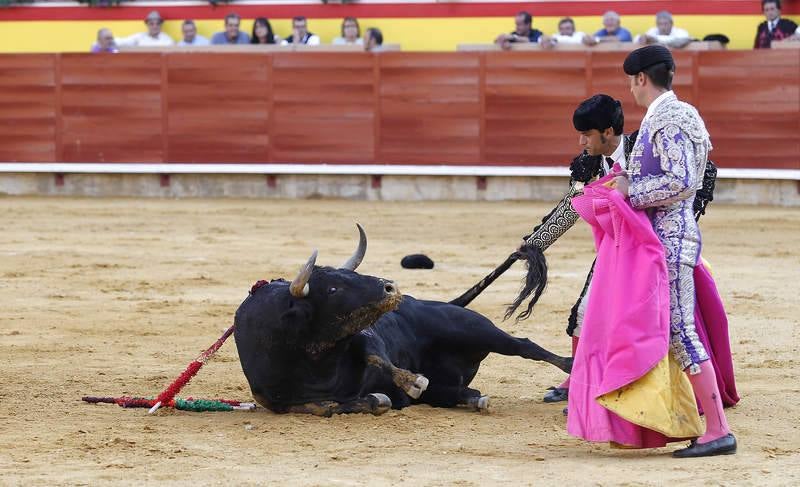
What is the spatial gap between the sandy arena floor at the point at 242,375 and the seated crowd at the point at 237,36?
6.96 ft

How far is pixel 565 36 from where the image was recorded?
12.4 m

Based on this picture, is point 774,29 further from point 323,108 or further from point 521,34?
point 323,108

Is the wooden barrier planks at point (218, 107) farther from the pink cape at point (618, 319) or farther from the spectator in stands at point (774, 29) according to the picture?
the pink cape at point (618, 319)

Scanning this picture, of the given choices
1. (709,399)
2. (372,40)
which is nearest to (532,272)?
(709,399)

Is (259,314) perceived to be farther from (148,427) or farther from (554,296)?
(554,296)

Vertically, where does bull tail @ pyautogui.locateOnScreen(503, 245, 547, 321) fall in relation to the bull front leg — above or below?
above

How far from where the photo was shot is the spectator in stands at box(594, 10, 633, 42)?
12.1 metres

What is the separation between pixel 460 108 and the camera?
12.7 metres

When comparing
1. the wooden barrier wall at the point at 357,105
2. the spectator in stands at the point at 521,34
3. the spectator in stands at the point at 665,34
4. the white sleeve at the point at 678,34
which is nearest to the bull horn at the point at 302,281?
the spectator in stands at the point at 665,34

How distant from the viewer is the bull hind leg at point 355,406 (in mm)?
4258

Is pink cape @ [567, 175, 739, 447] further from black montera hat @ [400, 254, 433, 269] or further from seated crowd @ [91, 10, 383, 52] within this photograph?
seated crowd @ [91, 10, 383, 52]

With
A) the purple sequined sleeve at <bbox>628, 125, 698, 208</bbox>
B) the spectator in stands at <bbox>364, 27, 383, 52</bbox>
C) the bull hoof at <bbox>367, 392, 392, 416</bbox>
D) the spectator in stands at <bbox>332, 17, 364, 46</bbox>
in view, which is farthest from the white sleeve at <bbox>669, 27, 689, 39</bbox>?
the purple sequined sleeve at <bbox>628, 125, 698, 208</bbox>

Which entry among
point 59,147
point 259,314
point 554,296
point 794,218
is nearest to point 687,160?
point 259,314

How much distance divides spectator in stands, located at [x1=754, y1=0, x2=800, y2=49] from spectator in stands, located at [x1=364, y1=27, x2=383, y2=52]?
10.4 ft
